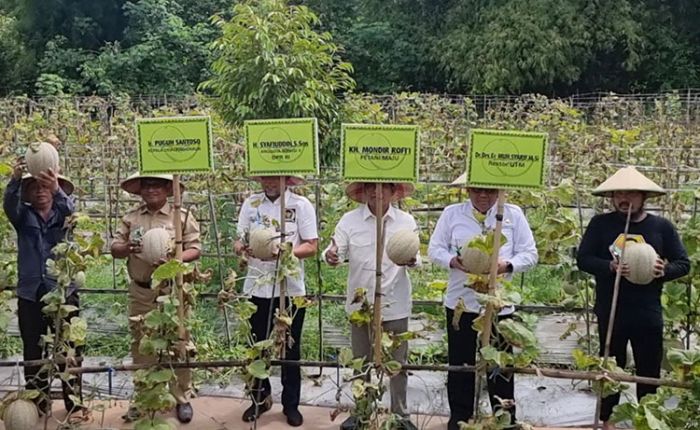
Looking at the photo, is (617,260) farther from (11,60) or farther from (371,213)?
(11,60)

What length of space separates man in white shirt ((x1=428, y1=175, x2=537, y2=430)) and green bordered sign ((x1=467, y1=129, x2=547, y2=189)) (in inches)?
25.5

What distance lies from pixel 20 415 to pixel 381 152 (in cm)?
190

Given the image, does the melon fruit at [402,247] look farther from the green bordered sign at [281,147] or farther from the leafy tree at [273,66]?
the leafy tree at [273,66]

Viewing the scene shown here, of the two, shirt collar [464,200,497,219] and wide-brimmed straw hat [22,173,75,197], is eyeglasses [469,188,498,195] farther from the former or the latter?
wide-brimmed straw hat [22,173,75,197]

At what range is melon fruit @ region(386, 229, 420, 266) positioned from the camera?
3578 mm

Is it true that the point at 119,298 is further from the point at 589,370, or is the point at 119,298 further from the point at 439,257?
the point at 589,370

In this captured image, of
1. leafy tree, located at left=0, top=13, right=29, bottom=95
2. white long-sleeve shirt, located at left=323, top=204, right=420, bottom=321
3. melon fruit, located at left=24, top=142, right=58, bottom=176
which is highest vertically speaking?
leafy tree, located at left=0, top=13, right=29, bottom=95

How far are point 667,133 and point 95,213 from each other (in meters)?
7.41

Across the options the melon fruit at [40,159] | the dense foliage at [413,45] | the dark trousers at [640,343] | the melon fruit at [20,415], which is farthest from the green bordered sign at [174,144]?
the dense foliage at [413,45]

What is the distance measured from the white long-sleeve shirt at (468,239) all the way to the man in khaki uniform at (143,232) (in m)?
1.30

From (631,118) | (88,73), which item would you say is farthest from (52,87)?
(631,118)

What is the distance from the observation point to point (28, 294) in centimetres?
406

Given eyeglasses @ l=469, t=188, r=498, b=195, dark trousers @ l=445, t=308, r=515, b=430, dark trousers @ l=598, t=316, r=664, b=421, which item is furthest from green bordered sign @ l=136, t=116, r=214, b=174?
dark trousers @ l=598, t=316, r=664, b=421

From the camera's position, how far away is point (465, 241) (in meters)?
3.73
